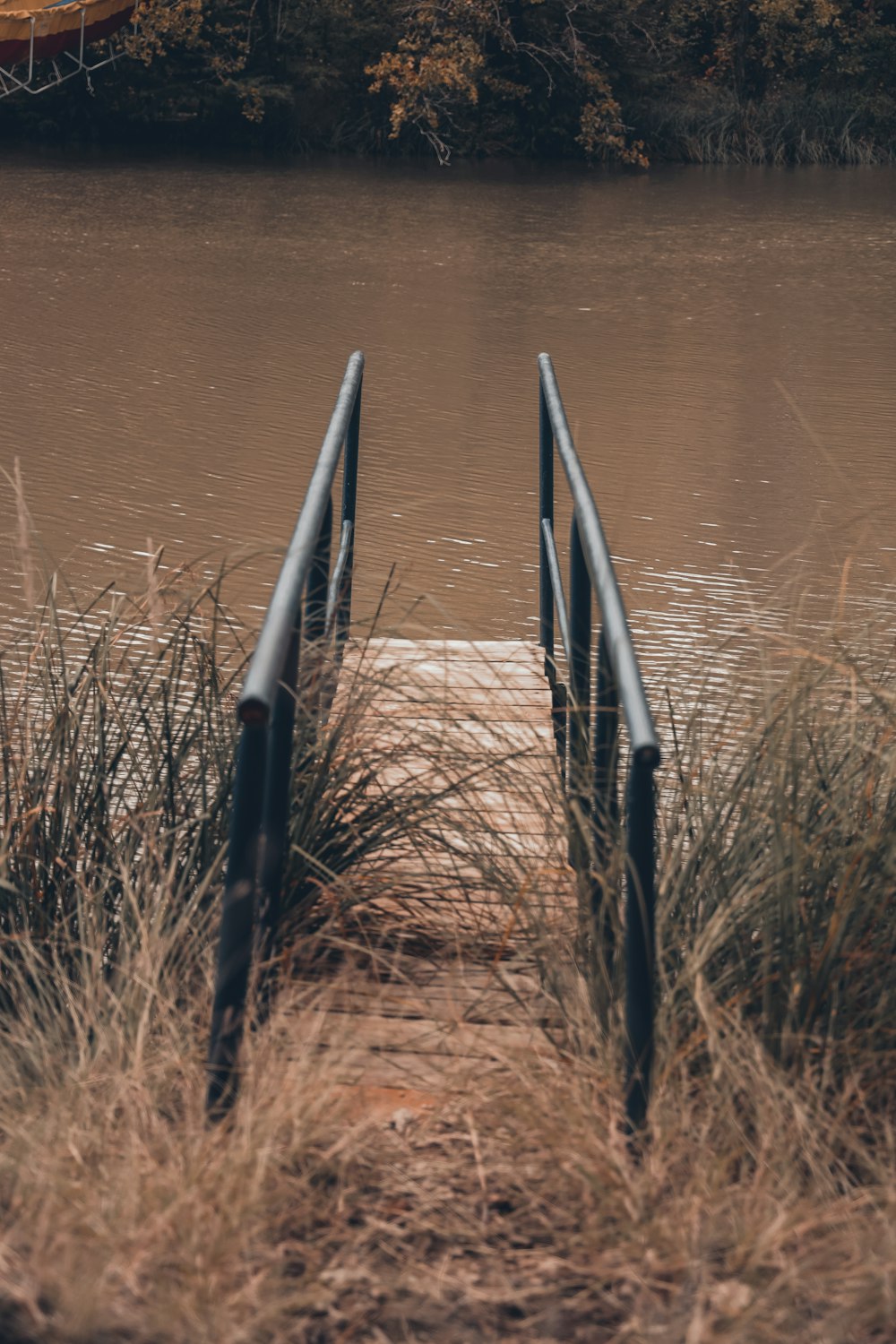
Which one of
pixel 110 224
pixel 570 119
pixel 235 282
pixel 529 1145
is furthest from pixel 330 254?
pixel 529 1145

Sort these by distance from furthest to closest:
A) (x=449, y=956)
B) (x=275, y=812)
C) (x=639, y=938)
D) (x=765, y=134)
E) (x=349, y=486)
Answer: (x=765, y=134)
(x=349, y=486)
(x=449, y=956)
(x=275, y=812)
(x=639, y=938)

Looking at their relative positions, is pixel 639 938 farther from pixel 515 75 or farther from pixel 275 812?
pixel 515 75

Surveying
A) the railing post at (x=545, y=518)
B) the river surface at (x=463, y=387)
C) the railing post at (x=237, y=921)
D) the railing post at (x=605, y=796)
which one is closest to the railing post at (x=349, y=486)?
the river surface at (x=463, y=387)

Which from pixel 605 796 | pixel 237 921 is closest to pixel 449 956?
pixel 605 796

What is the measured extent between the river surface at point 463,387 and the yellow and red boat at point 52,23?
1.13 m

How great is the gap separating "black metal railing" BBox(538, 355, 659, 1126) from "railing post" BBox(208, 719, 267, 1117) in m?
0.34

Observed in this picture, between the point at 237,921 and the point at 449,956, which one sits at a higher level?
the point at 237,921

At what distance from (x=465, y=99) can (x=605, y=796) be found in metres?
16.5

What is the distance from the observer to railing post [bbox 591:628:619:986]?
67.1 inches

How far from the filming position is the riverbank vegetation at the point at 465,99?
57.4 ft

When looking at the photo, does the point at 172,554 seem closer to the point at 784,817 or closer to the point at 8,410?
the point at 8,410

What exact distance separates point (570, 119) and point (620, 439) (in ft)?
41.8

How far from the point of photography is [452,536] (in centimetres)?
507

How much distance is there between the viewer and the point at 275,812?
175cm
